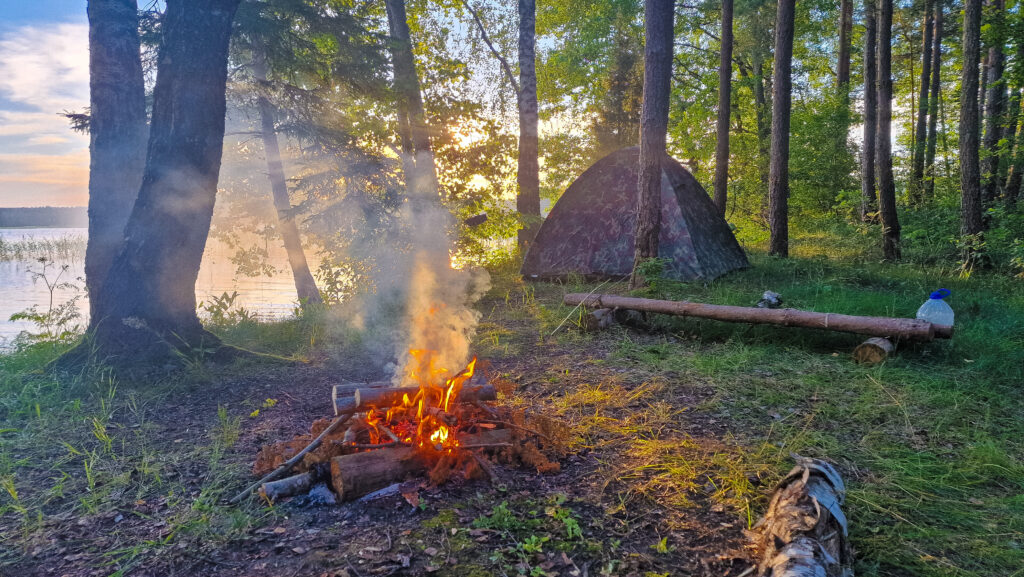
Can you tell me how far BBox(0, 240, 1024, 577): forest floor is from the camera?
97.6 inches

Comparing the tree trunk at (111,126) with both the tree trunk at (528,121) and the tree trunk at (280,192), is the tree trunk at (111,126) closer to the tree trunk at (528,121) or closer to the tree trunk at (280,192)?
the tree trunk at (280,192)

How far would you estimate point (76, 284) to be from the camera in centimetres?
1422

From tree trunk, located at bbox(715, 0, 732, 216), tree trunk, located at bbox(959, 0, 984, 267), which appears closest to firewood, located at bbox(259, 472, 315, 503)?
tree trunk, located at bbox(959, 0, 984, 267)

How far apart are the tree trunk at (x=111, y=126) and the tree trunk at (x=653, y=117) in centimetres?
712

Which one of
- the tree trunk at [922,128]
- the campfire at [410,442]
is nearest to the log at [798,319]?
the campfire at [410,442]

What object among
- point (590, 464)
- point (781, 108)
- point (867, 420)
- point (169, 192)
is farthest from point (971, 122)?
point (169, 192)

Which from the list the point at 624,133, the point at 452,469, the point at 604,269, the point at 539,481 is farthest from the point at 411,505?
the point at 624,133

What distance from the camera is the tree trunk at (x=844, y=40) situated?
54.1 feet

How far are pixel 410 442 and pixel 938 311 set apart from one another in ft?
18.9

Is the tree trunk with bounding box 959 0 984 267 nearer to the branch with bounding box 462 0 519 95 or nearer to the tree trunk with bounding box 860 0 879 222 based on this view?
the tree trunk with bounding box 860 0 879 222

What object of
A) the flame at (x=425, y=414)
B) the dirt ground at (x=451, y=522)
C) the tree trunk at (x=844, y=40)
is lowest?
the dirt ground at (x=451, y=522)

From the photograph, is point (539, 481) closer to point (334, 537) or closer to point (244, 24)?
point (334, 537)

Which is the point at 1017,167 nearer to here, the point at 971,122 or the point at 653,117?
the point at 971,122

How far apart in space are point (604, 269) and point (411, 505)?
7.69 metres
